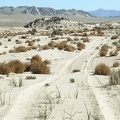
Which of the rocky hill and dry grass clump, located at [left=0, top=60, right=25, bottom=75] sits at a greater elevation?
dry grass clump, located at [left=0, top=60, right=25, bottom=75]

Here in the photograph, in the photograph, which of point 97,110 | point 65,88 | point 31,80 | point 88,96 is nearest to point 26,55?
point 31,80

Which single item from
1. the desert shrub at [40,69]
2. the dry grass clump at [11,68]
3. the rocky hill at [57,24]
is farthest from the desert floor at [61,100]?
the rocky hill at [57,24]

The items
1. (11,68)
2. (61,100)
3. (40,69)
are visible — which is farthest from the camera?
(40,69)

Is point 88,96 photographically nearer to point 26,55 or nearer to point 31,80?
point 31,80

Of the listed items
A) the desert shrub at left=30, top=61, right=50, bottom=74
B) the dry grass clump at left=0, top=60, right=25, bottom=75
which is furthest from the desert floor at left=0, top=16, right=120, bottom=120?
the desert shrub at left=30, top=61, right=50, bottom=74

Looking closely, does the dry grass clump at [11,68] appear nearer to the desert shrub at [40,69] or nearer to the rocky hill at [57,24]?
the desert shrub at [40,69]

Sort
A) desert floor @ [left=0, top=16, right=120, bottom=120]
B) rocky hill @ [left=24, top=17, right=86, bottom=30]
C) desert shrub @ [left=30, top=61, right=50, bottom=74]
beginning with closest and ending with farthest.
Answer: desert floor @ [left=0, top=16, right=120, bottom=120] → desert shrub @ [left=30, top=61, right=50, bottom=74] → rocky hill @ [left=24, top=17, right=86, bottom=30]

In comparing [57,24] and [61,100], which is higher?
[61,100]

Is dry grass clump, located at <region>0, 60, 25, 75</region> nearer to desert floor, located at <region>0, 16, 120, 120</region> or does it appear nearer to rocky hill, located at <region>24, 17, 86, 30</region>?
desert floor, located at <region>0, 16, 120, 120</region>

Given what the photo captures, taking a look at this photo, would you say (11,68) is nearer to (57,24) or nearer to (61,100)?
(61,100)

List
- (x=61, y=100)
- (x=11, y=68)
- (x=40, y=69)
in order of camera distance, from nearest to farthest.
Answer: (x=61, y=100) < (x=11, y=68) < (x=40, y=69)

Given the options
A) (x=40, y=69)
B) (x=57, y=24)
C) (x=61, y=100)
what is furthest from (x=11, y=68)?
(x=57, y=24)

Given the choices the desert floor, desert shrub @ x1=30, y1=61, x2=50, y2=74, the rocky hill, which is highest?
the desert floor

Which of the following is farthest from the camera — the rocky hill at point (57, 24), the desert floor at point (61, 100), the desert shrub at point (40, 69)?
the rocky hill at point (57, 24)
